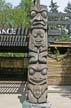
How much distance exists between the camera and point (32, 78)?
878 centimetres

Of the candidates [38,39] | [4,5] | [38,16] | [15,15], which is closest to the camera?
[38,39]

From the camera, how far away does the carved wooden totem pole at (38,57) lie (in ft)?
28.8

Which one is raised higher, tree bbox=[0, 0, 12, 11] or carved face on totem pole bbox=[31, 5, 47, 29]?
tree bbox=[0, 0, 12, 11]

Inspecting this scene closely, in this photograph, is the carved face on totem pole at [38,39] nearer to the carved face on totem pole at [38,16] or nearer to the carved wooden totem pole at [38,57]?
the carved wooden totem pole at [38,57]

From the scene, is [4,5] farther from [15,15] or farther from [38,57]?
[38,57]

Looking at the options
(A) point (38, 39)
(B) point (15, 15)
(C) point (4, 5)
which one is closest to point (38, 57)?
(A) point (38, 39)

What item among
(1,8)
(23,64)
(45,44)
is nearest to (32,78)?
(45,44)

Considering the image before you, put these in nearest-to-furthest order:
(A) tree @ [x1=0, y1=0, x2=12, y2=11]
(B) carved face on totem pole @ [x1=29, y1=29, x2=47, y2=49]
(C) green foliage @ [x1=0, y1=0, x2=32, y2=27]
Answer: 1. (B) carved face on totem pole @ [x1=29, y1=29, x2=47, y2=49]
2. (C) green foliage @ [x1=0, y1=0, x2=32, y2=27]
3. (A) tree @ [x1=0, y1=0, x2=12, y2=11]

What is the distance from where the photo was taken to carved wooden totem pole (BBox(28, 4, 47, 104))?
345 inches

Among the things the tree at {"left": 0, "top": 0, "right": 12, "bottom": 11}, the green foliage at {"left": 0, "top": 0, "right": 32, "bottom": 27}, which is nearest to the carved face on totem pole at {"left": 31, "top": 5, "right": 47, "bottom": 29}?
the green foliage at {"left": 0, "top": 0, "right": 32, "bottom": 27}

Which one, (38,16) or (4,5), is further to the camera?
(4,5)

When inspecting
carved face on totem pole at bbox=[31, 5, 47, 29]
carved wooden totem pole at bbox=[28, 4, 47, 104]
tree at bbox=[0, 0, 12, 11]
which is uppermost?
tree at bbox=[0, 0, 12, 11]

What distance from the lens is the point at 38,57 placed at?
885cm

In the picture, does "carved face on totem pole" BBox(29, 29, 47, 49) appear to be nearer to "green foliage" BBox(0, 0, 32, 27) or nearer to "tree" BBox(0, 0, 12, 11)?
"green foliage" BBox(0, 0, 32, 27)
